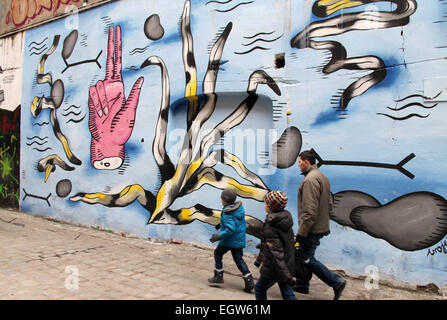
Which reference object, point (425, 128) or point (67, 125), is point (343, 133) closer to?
point (425, 128)

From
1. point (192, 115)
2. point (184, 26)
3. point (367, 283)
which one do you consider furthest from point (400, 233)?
point (184, 26)

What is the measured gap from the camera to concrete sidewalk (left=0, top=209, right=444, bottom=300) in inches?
163

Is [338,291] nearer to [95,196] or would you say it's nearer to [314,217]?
[314,217]

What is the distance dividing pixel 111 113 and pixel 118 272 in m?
3.40

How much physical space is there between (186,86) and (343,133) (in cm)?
272

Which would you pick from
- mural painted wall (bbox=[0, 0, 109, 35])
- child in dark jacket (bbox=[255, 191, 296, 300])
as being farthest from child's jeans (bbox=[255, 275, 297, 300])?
mural painted wall (bbox=[0, 0, 109, 35])

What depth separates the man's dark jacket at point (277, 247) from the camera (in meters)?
3.33

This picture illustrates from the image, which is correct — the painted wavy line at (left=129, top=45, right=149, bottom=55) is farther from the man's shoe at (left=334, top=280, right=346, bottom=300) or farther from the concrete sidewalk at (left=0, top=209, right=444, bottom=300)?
the man's shoe at (left=334, top=280, right=346, bottom=300)

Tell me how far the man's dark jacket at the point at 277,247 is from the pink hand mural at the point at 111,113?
424 cm
